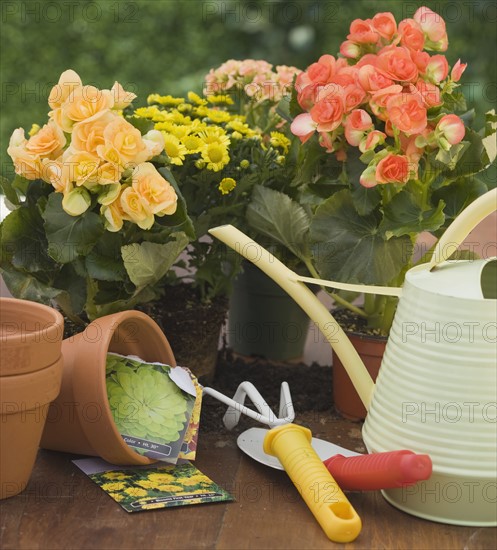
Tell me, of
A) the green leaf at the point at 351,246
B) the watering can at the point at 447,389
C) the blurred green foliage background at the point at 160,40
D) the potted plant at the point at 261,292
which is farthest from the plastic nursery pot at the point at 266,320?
the blurred green foliage background at the point at 160,40

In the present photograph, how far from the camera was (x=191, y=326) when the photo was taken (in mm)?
1202

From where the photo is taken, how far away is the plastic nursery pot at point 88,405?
920 mm

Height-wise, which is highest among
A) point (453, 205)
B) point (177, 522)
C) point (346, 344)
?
point (453, 205)

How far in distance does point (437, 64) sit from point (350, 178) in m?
0.17

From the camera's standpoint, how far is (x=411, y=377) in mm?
886

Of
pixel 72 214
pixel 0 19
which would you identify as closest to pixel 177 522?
pixel 72 214

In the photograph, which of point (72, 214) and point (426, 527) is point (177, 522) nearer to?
point (426, 527)

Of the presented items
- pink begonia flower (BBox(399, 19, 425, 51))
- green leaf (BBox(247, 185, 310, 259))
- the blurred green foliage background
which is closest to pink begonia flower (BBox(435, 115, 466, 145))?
pink begonia flower (BBox(399, 19, 425, 51))

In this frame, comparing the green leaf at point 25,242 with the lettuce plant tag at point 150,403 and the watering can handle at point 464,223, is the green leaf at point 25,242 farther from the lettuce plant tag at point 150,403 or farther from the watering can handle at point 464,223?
the watering can handle at point 464,223

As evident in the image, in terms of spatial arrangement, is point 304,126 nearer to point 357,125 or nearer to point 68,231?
point 357,125

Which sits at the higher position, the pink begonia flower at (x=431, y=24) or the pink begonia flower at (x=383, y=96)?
the pink begonia flower at (x=431, y=24)

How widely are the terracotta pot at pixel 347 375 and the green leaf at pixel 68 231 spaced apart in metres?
0.35

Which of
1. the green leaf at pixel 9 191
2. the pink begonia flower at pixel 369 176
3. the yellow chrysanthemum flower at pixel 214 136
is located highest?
the yellow chrysanthemum flower at pixel 214 136

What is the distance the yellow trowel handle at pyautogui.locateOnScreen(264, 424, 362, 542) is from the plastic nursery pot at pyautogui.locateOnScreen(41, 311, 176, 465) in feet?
0.48
